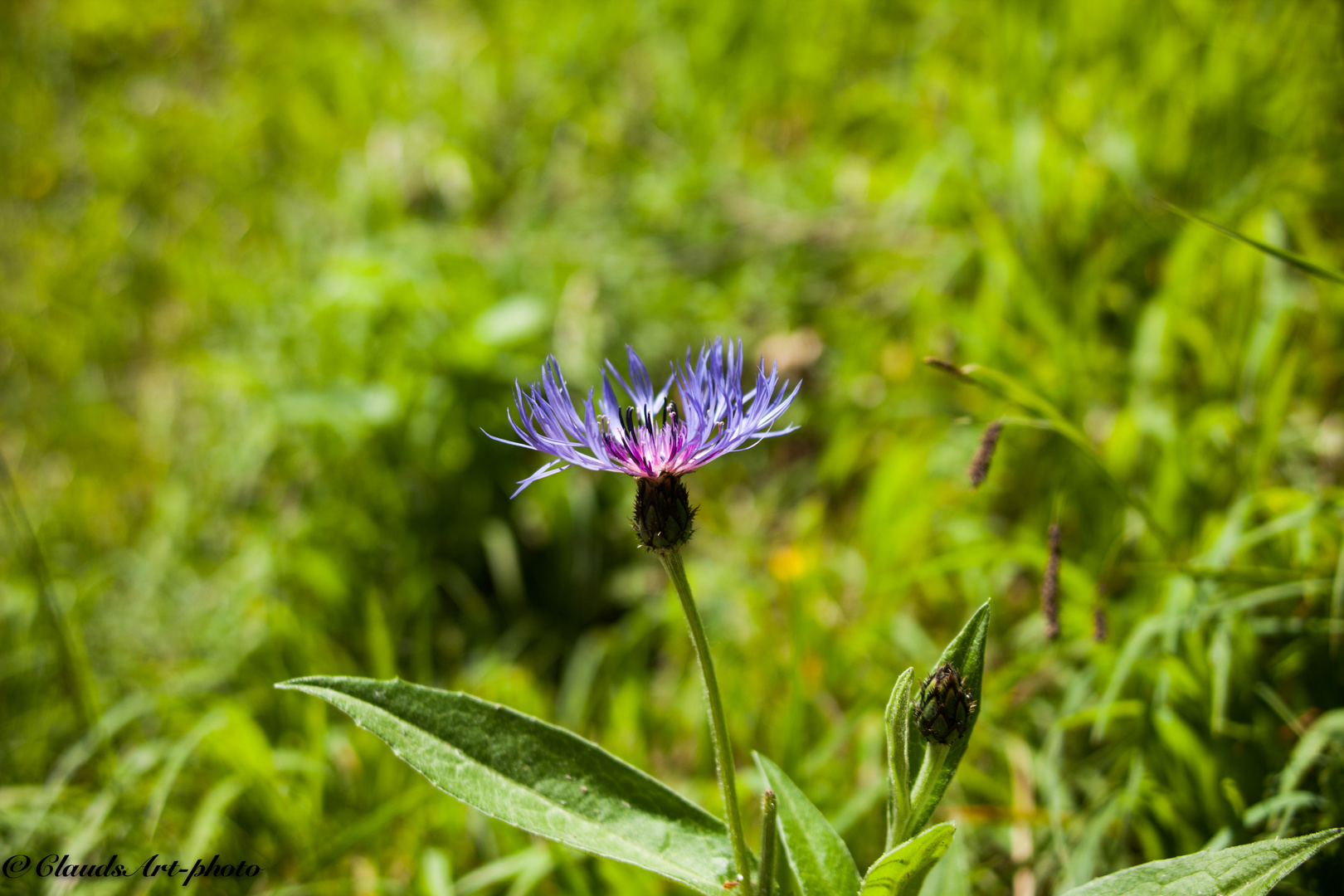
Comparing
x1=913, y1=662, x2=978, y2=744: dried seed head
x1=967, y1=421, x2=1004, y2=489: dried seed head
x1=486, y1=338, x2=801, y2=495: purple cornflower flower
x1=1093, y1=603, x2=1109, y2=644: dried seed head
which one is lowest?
x1=1093, y1=603, x2=1109, y2=644: dried seed head

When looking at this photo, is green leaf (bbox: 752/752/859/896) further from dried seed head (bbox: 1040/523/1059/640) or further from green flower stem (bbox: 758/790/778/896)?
dried seed head (bbox: 1040/523/1059/640)

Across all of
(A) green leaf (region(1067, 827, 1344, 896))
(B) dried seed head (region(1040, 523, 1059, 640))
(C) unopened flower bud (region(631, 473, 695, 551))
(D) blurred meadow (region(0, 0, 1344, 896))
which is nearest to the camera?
(A) green leaf (region(1067, 827, 1344, 896))

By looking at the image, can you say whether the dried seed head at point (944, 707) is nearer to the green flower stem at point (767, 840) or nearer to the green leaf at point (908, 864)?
the green leaf at point (908, 864)

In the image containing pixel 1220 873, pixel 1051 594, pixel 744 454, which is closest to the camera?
pixel 1220 873

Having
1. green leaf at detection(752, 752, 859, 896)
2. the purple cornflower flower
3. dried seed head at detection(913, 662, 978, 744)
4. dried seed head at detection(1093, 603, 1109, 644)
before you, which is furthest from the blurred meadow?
the purple cornflower flower

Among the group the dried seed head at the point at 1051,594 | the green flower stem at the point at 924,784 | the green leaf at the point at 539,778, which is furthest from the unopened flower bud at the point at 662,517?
the dried seed head at the point at 1051,594

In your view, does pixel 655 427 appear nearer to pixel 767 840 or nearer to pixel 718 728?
pixel 718 728

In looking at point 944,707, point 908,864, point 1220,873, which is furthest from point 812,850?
point 1220,873

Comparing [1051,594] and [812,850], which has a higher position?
[1051,594]
